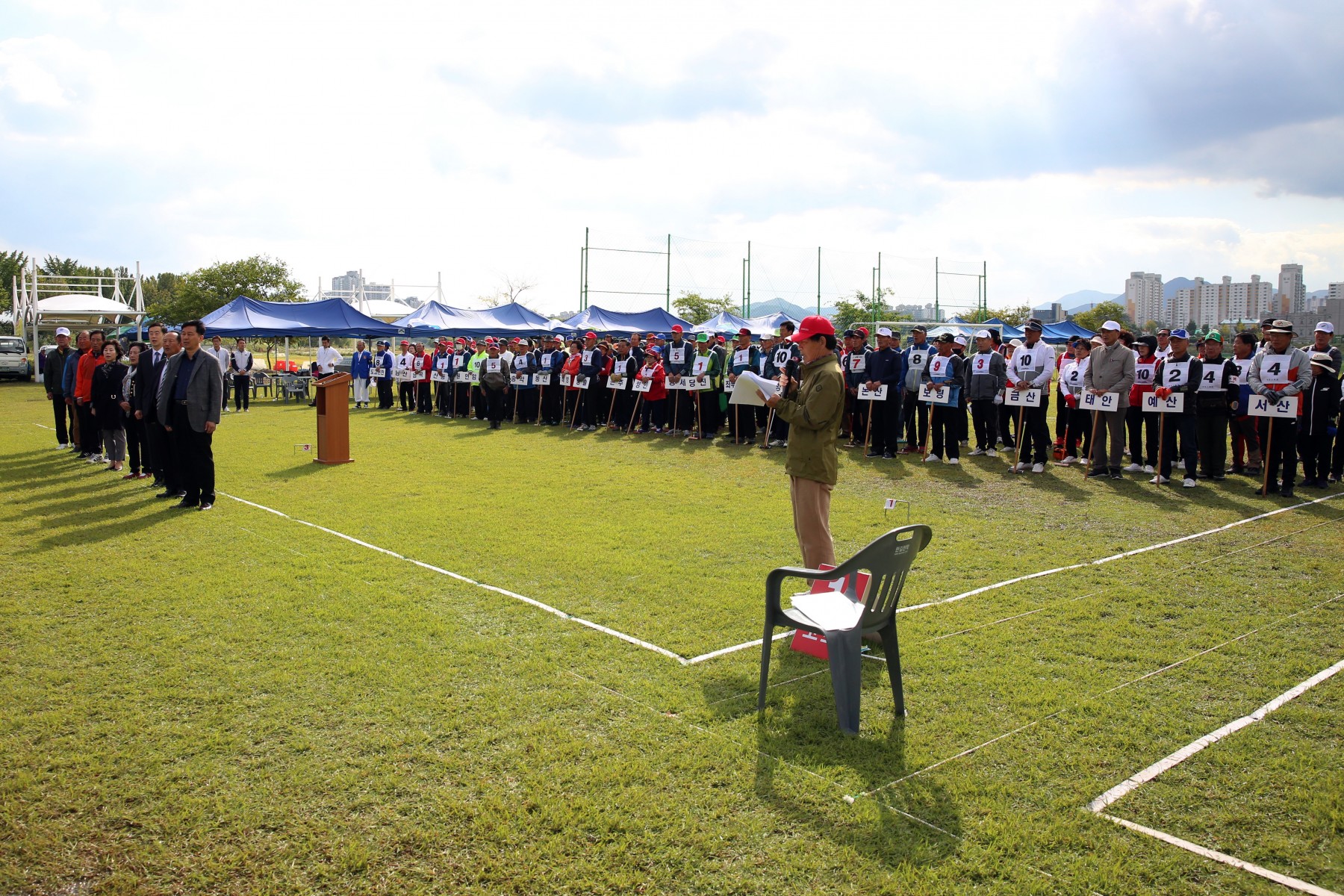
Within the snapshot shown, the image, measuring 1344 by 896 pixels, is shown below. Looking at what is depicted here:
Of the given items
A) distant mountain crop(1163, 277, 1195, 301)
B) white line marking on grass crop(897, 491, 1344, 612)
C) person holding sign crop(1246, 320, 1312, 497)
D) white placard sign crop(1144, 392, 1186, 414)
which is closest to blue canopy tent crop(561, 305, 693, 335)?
white placard sign crop(1144, 392, 1186, 414)

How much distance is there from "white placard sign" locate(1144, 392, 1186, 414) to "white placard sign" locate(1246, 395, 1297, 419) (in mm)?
854

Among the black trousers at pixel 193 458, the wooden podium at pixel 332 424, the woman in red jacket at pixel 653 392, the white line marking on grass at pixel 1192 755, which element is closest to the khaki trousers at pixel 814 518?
the white line marking on grass at pixel 1192 755

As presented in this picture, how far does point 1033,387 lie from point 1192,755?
10.1 m

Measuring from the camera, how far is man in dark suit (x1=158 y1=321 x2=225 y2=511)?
34.7 ft

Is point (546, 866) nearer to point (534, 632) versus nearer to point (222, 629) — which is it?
point (534, 632)

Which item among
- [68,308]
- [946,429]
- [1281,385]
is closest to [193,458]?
[946,429]

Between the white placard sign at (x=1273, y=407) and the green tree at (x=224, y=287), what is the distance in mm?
55640

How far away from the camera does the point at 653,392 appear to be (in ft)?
63.2

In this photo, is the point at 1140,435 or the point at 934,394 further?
the point at 934,394

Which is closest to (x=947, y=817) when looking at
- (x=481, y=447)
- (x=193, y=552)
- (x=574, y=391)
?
(x=193, y=552)

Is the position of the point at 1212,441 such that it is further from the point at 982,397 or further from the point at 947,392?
the point at 947,392

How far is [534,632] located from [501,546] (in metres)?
2.65

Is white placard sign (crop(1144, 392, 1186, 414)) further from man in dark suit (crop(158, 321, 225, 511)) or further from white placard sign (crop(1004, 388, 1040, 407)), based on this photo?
man in dark suit (crop(158, 321, 225, 511))

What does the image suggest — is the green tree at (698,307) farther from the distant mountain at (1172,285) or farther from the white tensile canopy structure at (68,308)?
the distant mountain at (1172,285)
